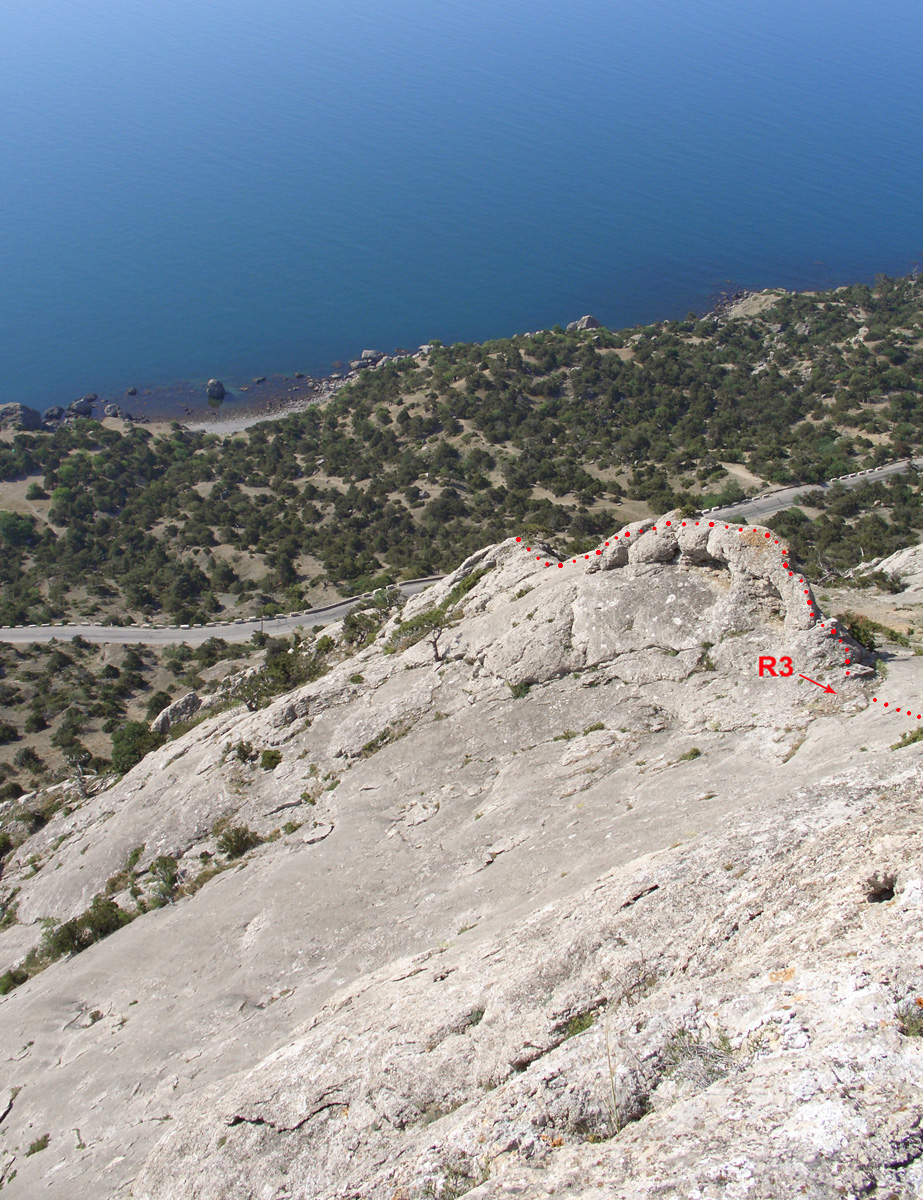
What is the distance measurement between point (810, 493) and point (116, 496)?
7602cm

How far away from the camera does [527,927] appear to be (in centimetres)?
1303

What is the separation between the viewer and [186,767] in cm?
2930

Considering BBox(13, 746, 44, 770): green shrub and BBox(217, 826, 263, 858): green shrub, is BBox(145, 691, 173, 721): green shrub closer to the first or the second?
BBox(13, 746, 44, 770): green shrub

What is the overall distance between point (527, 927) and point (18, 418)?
11322cm

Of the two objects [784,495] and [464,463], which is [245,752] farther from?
[464,463]

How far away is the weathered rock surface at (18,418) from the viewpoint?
A: 100562 millimetres

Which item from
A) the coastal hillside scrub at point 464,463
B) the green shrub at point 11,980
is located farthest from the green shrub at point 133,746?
the coastal hillside scrub at point 464,463

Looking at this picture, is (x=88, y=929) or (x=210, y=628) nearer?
(x=88, y=929)

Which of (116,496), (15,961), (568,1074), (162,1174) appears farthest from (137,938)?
(116,496)

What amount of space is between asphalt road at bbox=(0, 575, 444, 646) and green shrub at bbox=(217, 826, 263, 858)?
35.6m

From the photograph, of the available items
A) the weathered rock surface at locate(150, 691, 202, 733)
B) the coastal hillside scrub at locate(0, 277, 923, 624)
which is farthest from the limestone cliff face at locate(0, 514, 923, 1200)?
the coastal hillside scrub at locate(0, 277, 923, 624)

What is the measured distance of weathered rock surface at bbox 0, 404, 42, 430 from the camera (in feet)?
330

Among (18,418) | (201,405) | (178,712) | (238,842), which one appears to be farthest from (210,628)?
(18,418)

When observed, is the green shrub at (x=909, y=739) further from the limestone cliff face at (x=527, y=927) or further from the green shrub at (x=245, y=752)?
the green shrub at (x=245, y=752)
